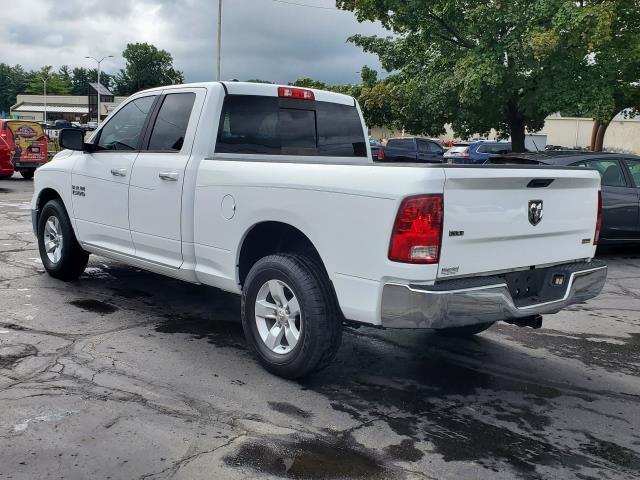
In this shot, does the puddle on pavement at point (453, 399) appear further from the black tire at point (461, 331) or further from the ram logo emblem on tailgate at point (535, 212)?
the ram logo emblem on tailgate at point (535, 212)

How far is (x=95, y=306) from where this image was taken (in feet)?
20.8

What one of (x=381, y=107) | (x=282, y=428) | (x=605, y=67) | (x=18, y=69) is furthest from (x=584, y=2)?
(x=18, y=69)

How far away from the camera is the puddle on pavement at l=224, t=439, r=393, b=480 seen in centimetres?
331

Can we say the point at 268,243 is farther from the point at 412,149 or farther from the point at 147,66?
the point at 147,66

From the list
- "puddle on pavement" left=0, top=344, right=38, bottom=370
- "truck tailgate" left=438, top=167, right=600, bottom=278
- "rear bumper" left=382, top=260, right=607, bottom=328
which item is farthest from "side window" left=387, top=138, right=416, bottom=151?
"rear bumper" left=382, top=260, right=607, bottom=328

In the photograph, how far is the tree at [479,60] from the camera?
16.6 metres

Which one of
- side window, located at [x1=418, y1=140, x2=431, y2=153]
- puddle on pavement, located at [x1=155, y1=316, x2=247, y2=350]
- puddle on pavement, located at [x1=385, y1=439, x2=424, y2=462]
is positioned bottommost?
puddle on pavement, located at [x1=155, y1=316, x2=247, y2=350]

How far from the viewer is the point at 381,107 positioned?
155 feet

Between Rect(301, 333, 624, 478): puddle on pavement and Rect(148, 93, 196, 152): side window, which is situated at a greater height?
Rect(148, 93, 196, 152): side window

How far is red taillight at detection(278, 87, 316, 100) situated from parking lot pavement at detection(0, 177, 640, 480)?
2045mm

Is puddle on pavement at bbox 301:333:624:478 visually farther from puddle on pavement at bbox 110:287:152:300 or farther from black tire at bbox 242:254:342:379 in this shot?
puddle on pavement at bbox 110:287:152:300

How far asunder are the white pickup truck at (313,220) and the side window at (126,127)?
0.05ft

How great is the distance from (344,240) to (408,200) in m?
0.52

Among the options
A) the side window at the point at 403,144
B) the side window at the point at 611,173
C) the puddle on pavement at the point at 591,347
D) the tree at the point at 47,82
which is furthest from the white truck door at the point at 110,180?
the tree at the point at 47,82
